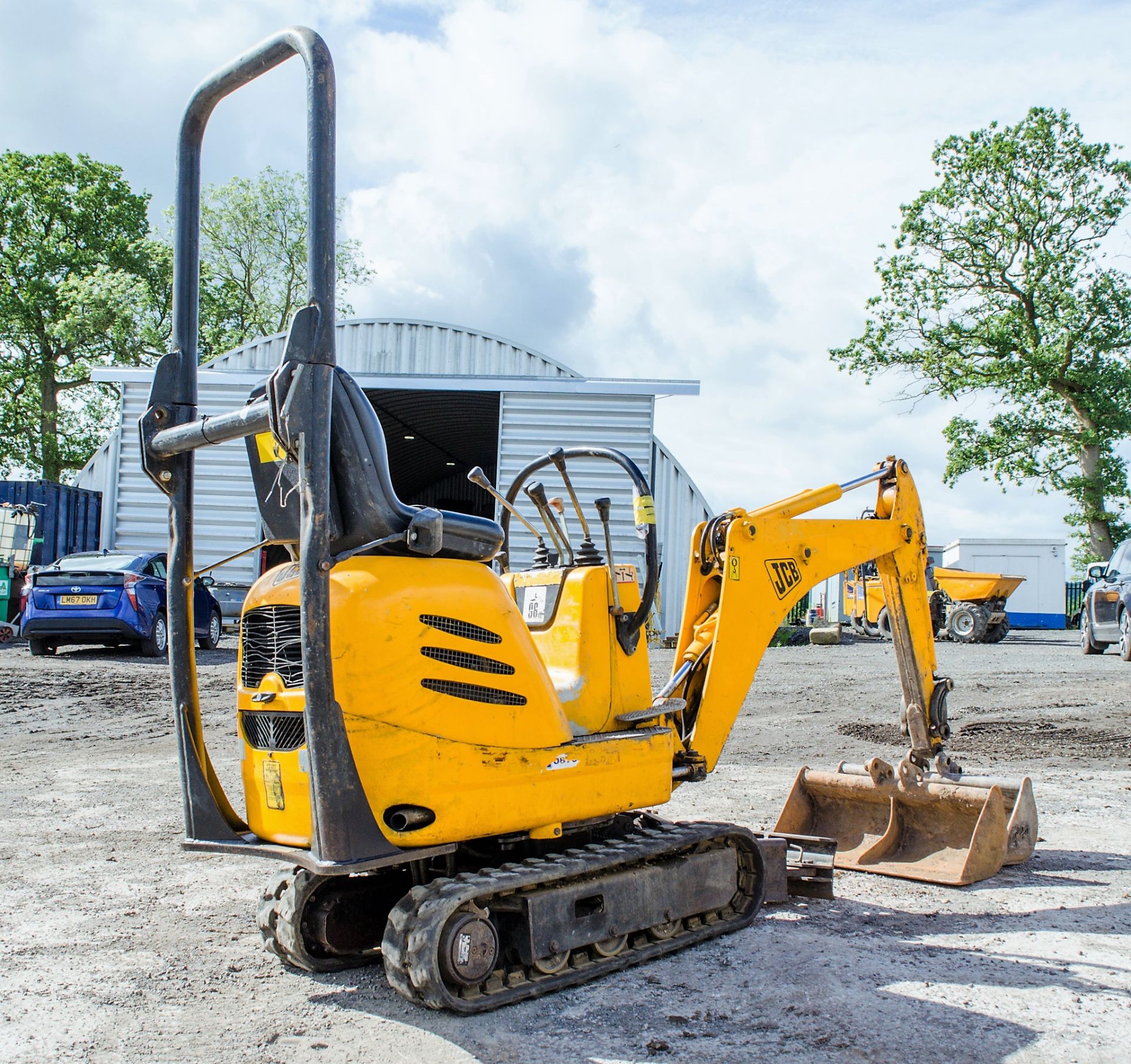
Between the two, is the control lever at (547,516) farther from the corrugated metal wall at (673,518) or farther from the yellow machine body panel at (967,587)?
the yellow machine body panel at (967,587)

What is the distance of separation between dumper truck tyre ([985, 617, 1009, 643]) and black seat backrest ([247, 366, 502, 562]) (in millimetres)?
21923

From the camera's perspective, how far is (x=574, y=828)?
425 centimetres

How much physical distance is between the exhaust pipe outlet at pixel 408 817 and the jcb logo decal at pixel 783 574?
2.36 meters

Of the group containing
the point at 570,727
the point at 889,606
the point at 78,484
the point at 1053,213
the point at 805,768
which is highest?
the point at 1053,213

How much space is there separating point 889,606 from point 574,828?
98.3 inches

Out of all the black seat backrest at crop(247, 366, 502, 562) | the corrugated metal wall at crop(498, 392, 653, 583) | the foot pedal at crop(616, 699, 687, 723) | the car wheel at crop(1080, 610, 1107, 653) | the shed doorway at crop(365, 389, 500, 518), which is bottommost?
the car wheel at crop(1080, 610, 1107, 653)

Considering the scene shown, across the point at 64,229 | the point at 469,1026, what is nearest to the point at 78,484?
the point at 64,229

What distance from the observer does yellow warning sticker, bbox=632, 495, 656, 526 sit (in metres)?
4.59

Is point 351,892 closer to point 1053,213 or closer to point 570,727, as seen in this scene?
point 570,727

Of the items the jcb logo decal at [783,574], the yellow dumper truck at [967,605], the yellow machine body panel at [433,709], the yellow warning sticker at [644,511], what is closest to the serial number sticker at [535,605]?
the yellow warning sticker at [644,511]

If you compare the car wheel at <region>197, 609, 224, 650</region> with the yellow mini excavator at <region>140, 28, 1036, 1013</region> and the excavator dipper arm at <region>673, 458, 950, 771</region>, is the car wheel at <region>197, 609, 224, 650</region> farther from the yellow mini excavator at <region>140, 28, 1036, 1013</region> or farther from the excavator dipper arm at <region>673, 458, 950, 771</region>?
the yellow mini excavator at <region>140, 28, 1036, 1013</region>

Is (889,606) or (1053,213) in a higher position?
(1053,213)

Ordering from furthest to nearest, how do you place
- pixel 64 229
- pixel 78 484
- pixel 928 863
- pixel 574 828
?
pixel 64 229 < pixel 78 484 < pixel 928 863 < pixel 574 828

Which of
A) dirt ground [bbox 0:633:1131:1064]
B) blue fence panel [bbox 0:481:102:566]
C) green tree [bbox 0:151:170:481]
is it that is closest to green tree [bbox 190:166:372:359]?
green tree [bbox 0:151:170:481]
